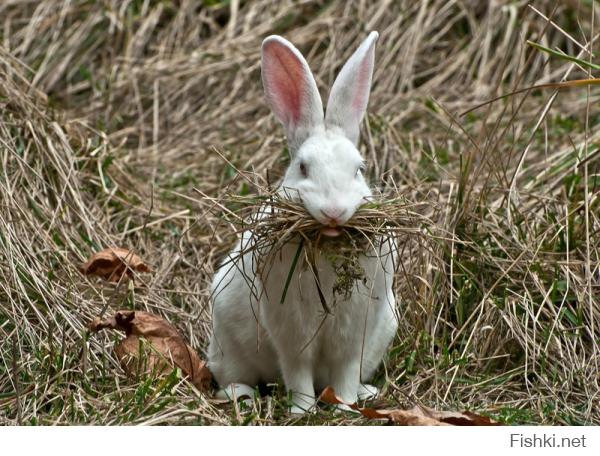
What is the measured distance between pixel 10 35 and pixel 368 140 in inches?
115

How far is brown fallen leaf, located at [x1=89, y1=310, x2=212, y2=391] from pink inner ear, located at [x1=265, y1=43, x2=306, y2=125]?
104cm

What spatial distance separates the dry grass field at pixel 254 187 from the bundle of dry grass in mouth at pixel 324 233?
31cm

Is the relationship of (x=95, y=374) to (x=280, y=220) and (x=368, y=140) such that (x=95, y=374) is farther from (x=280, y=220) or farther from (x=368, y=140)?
(x=368, y=140)

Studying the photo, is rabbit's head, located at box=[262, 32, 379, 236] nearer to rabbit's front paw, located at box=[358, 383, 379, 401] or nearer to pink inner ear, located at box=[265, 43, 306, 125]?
pink inner ear, located at box=[265, 43, 306, 125]

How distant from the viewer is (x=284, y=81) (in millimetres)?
4582

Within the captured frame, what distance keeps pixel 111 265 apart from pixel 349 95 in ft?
5.67

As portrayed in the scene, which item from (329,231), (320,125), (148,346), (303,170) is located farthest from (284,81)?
(148,346)

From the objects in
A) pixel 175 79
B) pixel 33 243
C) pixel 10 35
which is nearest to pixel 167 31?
pixel 175 79

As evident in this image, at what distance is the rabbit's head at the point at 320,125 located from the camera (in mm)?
4105

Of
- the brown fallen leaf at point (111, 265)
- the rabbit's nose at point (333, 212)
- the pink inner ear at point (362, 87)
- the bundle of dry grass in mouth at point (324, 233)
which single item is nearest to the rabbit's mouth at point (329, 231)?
the bundle of dry grass in mouth at point (324, 233)

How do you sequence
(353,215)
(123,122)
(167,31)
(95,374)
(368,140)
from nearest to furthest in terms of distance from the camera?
(353,215) → (95,374) → (368,140) → (123,122) → (167,31)

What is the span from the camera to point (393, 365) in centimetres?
507

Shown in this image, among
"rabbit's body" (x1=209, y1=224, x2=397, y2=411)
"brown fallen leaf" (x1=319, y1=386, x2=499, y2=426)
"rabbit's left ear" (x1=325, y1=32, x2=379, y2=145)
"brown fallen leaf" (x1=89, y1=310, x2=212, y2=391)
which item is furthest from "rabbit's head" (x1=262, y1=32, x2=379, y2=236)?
"brown fallen leaf" (x1=89, y1=310, x2=212, y2=391)

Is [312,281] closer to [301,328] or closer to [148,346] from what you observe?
[301,328]
